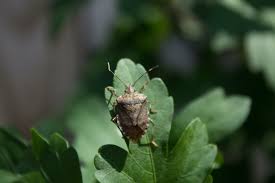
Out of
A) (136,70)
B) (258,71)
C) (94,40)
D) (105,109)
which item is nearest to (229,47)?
(258,71)

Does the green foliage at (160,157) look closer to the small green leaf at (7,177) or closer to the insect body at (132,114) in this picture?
the insect body at (132,114)

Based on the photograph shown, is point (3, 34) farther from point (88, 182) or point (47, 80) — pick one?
point (88, 182)

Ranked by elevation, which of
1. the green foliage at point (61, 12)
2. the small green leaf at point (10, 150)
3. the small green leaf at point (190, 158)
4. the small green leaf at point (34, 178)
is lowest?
the small green leaf at point (190, 158)

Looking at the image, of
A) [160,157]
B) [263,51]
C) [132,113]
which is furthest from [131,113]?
[263,51]

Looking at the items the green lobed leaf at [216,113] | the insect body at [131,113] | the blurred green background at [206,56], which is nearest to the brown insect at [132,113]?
the insect body at [131,113]

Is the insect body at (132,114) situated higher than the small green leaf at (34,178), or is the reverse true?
the insect body at (132,114)

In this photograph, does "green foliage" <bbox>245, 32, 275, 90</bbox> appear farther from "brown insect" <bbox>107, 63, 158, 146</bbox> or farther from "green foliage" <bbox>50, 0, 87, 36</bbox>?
"brown insect" <bbox>107, 63, 158, 146</bbox>
